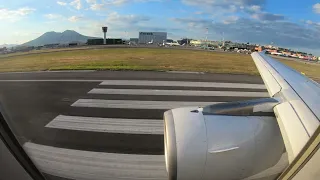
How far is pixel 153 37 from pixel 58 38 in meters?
0.74

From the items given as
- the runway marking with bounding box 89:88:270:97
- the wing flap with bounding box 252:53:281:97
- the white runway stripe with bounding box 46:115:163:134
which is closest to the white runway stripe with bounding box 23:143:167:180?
the white runway stripe with bounding box 46:115:163:134

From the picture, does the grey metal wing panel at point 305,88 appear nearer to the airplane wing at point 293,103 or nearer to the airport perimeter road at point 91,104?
the airplane wing at point 293,103

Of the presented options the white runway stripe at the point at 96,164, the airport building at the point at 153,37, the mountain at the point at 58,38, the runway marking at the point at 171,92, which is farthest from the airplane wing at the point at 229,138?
the mountain at the point at 58,38

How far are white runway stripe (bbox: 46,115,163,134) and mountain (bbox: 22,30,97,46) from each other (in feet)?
2.08

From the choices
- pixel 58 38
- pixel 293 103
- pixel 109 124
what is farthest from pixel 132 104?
pixel 293 103

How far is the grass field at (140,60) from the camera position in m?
2.68

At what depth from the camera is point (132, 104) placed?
9.70ft

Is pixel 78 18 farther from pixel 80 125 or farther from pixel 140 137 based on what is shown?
pixel 140 137

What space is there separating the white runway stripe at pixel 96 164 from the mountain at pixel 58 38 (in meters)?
0.87

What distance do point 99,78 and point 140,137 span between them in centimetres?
86

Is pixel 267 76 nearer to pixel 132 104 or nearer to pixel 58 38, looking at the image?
pixel 132 104

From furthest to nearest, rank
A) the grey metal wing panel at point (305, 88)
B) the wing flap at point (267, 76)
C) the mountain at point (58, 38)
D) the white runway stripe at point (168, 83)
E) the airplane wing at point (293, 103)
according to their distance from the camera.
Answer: the wing flap at point (267, 76) < the white runway stripe at point (168, 83) < the grey metal wing panel at point (305, 88) < the mountain at point (58, 38) < the airplane wing at point (293, 103)

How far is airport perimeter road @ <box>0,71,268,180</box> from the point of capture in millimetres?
2566

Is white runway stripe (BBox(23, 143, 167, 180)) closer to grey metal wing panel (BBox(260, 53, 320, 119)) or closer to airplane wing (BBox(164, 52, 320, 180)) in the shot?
airplane wing (BBox(164, 52, 320, 180))
